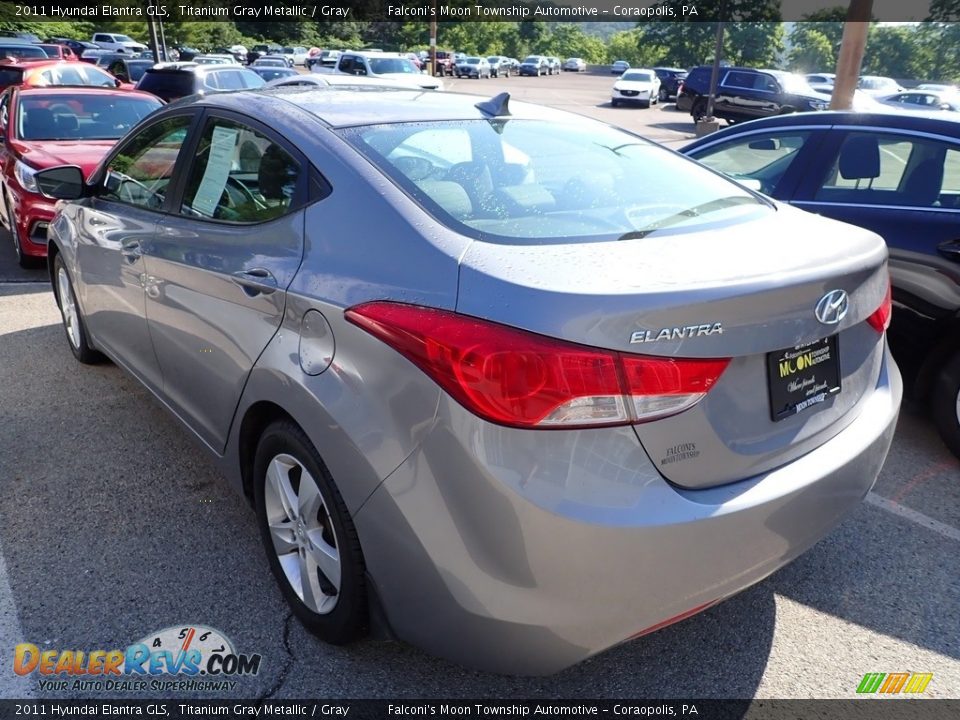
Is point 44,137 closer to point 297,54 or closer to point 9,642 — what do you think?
point 9,642

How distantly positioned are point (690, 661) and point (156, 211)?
105 inches

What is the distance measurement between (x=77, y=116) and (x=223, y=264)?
255 inches

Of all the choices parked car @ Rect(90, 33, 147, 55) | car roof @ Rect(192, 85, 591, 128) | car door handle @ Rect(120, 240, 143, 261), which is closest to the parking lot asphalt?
car door handle @ Rect(120, 240, 143, 261)

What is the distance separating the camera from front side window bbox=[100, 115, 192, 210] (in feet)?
10.6

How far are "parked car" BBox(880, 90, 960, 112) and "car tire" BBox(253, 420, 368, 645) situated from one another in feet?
85.7

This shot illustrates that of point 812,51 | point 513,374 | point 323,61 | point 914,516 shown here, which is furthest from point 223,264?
point 812,51

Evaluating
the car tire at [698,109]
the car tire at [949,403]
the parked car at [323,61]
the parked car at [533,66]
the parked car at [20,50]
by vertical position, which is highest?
the parked car at [20,50]

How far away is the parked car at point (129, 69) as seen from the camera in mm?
22094

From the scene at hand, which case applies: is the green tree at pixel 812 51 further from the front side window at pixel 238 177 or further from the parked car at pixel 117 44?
the front side window at pixel 238 177

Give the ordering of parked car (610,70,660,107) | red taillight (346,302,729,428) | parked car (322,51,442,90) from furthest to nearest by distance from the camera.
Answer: parked car (610,70,660,107), parked car (322,51,442,90), red taillight (346,302,729,428)

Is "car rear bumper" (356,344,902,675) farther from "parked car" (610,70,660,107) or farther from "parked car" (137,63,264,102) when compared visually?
"parked car" (610,70,660,107)

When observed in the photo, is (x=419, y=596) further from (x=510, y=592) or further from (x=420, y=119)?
(x=420, y=119)

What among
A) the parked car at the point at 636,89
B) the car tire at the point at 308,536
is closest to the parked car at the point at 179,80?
the car tire at the point at 308,536

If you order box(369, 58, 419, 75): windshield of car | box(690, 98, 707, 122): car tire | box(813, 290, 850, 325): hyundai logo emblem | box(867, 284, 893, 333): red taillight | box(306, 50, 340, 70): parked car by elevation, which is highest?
box(813, 290, 850, 325): hyundai logo emblem
